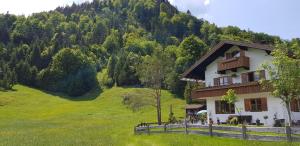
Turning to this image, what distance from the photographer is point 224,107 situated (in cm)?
4519

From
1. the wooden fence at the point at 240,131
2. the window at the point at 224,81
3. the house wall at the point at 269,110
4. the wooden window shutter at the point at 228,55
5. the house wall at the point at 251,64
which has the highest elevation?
the wooden window shutter at the point at 228,55

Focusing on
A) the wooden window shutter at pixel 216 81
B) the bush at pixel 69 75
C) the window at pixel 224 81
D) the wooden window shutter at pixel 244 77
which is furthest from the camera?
the bush at pixel 69 75

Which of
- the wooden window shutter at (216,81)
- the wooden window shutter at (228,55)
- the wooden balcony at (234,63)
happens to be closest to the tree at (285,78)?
the wooden balcony at (234,63)

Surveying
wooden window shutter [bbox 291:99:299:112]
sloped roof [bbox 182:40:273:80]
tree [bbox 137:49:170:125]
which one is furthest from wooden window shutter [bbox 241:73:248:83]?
tree [bbox 137:49:170:125]

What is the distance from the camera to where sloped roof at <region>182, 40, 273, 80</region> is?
134ft

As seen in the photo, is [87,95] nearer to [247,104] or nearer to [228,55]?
[228,55]

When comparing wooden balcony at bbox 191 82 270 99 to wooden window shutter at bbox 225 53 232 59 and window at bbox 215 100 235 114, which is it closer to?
window at bbox 215 100 235 114

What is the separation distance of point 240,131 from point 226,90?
18137mm

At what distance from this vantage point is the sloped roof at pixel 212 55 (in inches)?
1608

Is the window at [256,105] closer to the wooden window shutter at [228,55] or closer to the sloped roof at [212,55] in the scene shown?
the sloped roof at [212,55]

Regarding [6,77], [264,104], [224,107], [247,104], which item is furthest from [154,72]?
[6,77]

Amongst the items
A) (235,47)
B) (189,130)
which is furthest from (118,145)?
(235,47)

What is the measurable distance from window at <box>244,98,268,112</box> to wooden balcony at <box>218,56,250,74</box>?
13.4 feet

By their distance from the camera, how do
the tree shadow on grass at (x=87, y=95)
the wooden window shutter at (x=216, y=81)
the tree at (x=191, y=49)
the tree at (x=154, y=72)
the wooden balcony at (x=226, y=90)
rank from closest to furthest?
the wooden balcony at (x=226, y=90)
the wooden window shutter at (x=216, y=81)
the tree at (x=154, y=72)
the tree shadow on grass at (x=87, y=95)
the tree at (x=191, y=49)
